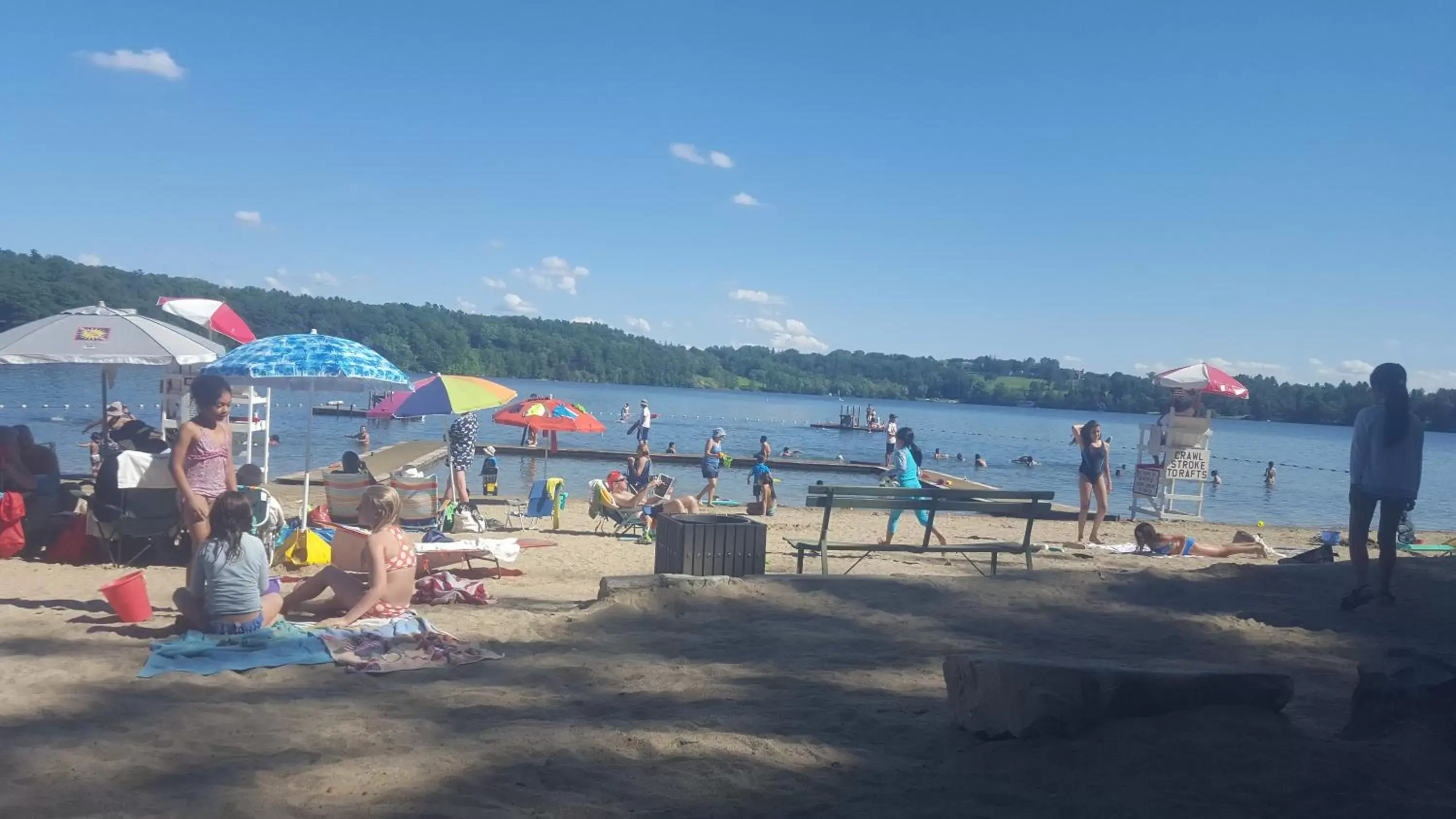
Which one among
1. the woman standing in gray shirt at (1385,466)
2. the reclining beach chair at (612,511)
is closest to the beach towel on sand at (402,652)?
the woman standing in gray shirt at (1385,466)

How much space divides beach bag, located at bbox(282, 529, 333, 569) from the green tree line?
792 centimetres

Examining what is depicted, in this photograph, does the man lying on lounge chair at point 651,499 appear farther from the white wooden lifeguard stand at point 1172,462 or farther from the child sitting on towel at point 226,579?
the white wooden lifeguard stand at point 1172,462

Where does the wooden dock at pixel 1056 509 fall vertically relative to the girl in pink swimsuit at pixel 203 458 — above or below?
below

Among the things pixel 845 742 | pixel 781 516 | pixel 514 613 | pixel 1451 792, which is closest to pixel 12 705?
pixel 514 613

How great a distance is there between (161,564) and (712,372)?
12612 cm

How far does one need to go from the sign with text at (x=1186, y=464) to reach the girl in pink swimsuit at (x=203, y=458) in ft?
45.0

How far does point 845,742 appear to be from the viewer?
13.1 feet

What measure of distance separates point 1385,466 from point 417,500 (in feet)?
25.4

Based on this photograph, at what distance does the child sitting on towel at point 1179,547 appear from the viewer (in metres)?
11.0

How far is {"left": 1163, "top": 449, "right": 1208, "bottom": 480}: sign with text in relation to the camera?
15.7 metres

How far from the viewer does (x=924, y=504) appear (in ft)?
27.7

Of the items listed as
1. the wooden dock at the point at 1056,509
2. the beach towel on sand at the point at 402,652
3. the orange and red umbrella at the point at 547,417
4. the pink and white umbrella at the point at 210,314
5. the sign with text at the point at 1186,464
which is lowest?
the wooden dock at the point at 1056,509

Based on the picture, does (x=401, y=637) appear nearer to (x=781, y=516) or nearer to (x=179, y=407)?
(x=179, y=407)

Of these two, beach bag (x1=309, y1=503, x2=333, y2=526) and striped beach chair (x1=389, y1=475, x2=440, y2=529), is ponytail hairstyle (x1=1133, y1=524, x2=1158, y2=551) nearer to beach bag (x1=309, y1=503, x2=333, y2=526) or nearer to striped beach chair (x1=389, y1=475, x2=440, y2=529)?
striped beach chair (x1=389, y1=475, x2=440, y2=529)
